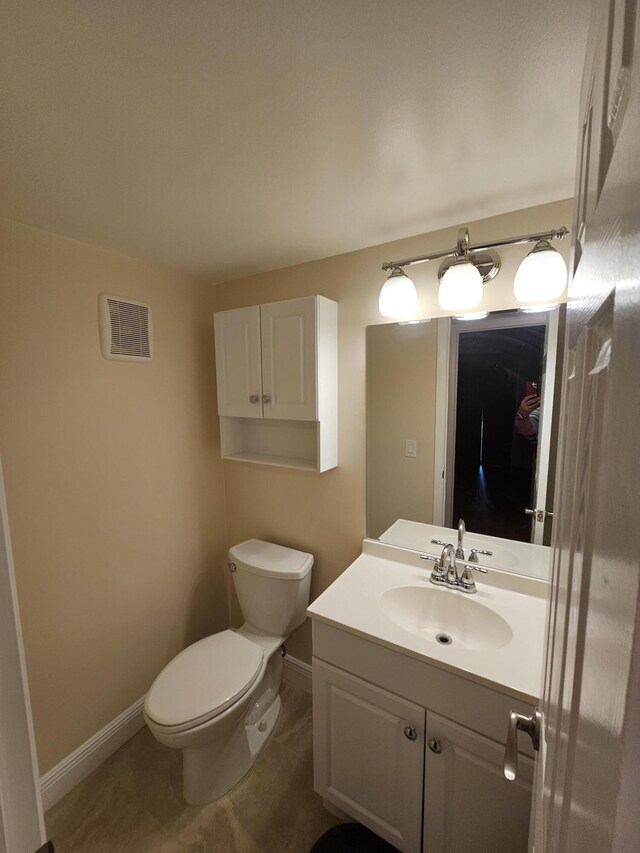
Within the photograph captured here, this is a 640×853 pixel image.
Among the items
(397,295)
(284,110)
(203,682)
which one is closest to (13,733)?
(203,682)

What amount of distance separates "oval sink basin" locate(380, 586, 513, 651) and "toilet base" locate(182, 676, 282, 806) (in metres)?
0.91

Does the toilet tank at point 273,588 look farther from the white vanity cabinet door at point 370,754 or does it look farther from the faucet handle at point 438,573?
the faucet handle at point 438,573

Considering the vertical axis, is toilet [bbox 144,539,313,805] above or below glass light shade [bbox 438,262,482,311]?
below

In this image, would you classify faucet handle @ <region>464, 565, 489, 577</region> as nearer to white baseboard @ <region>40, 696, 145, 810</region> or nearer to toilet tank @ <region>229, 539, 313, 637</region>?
toilet tank @ <region>229, 539, 313, 637</region>

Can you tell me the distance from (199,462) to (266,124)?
5.09 feet

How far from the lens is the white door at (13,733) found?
489 mm

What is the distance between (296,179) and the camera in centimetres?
105

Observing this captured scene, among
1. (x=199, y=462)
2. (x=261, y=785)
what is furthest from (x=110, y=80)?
(x=261, y=785)

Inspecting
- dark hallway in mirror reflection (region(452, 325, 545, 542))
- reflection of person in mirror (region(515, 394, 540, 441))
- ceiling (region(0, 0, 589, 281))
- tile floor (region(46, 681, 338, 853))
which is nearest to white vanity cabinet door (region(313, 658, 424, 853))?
tile floor (region(46, 681, 338, 853))

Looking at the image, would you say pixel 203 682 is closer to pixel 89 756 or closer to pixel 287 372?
pixel 89 756

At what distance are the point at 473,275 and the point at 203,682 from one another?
71.9 inches

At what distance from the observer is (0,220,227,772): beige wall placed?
129cm

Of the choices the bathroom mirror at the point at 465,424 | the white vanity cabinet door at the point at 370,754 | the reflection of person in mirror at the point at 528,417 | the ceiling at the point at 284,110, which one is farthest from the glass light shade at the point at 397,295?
the white vanity cabinet door at the point at 370,754

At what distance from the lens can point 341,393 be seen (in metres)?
1.64
